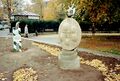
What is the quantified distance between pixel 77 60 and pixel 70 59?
12.8 inches

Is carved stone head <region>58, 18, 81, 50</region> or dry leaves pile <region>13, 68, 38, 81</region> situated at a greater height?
carved stone head <region>58, 18, 81, 50</region>

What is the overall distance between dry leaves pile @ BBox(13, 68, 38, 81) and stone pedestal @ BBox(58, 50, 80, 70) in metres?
1.45

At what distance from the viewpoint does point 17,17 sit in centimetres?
5556

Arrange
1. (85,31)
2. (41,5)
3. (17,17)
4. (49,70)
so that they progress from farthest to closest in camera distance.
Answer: (41,5) → (17,17) → (85,31) → (49,70)

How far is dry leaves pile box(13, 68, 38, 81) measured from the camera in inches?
460

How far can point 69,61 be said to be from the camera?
→ 13375 mm

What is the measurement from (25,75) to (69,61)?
7.40ft

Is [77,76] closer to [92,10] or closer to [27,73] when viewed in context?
[27,73]

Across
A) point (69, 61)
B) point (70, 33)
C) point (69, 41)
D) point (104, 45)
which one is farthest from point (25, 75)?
point (104, 45)

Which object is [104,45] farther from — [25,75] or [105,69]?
[25,75]

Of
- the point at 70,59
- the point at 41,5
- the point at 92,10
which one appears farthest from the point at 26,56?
the point at 41,5

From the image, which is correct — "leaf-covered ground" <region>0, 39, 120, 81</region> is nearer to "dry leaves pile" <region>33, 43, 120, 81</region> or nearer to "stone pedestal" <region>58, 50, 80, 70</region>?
"dry leaves pile" <region>33, 43, 120, 81</region>

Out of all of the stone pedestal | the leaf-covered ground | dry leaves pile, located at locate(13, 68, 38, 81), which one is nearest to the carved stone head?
the stone pedestal

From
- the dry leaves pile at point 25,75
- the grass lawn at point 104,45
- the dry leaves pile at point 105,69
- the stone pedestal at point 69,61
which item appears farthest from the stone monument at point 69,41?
the grass lawn at point 104,45
